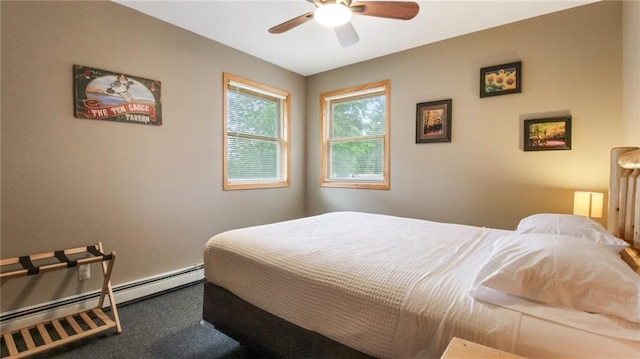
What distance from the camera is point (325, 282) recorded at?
1284 millimetres

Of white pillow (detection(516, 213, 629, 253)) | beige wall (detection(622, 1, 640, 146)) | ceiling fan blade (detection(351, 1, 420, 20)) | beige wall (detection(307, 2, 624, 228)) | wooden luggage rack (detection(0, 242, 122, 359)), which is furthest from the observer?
beige wall (detection(307, 2, 624, 228))

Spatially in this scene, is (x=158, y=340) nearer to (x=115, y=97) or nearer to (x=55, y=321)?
(x=55, y=321)

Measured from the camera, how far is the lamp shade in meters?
2.16

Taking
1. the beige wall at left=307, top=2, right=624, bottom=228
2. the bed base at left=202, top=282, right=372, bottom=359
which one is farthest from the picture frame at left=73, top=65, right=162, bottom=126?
the beige wall at left=307, top=2, right=624, bottom=228

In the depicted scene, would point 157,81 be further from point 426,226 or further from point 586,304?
point 586,304

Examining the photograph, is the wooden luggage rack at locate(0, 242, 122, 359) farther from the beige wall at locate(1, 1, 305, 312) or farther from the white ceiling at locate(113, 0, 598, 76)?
the white ceiling at locate(113, 0, 598, 76)

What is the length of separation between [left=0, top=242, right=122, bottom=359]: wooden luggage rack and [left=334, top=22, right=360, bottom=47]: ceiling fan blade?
235 centimetres

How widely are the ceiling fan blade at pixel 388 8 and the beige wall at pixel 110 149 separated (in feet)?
6.11

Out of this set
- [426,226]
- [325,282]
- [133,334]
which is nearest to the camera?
[325,282]

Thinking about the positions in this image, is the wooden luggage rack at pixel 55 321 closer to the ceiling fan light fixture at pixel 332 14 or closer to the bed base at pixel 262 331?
the bed base at pixel 262 331

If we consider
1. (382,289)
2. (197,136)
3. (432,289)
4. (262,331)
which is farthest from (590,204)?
(197,136)

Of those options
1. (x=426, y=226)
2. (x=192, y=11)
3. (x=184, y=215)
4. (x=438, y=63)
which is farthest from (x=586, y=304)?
(x=192, y=11)

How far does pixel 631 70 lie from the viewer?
2.06 metres

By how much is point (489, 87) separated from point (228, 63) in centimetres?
281
